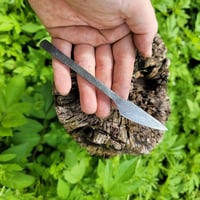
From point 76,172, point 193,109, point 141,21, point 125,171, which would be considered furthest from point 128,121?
point 193,109

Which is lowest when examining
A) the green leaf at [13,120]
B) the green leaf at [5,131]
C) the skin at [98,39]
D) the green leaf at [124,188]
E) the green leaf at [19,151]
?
the green leaf at [19,151]

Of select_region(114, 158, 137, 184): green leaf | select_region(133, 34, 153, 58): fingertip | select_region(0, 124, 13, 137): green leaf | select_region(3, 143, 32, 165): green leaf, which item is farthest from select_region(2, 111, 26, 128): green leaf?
select_region(133, 34, 153, 58): fingertip

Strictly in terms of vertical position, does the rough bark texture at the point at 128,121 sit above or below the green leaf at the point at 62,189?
above

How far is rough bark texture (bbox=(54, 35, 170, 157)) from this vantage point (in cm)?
185

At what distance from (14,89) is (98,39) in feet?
1.40

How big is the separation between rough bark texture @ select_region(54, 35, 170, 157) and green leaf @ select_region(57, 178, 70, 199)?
18 centimetres

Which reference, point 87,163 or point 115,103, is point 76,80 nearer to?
point 115,103

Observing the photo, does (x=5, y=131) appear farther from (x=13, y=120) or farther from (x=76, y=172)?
(x=76, y=172)

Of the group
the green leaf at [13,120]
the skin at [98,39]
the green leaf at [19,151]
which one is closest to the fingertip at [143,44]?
the skin at [98,39]

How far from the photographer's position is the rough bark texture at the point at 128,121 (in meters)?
1.85

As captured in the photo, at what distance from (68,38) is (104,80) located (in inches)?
8.5

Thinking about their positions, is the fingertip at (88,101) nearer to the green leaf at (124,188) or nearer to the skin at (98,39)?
the skin at (98,39)

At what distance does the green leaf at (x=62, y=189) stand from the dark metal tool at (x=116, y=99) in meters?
0.45

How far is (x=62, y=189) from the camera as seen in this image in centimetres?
195
